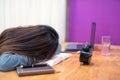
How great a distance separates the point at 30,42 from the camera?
4.62ft

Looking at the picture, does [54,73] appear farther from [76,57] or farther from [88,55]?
[76,57]

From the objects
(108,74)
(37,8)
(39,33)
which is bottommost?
(108,74)

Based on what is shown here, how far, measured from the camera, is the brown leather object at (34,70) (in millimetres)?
1255

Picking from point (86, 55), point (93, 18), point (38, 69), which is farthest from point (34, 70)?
point (93, 18)

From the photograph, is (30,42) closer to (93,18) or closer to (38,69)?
(38,69)

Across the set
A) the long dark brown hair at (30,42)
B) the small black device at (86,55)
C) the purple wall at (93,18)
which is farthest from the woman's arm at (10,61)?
the purple wall at (93,18)

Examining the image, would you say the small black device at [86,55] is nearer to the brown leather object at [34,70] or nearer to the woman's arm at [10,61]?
the brown leather object at [34,70]

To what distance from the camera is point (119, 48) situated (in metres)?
2.15

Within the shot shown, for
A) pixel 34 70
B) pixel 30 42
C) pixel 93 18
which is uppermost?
pixel 93 18

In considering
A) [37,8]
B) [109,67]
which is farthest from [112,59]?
[37,8]

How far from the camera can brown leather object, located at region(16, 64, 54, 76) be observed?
1.25 meters

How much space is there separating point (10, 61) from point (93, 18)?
1.23 m

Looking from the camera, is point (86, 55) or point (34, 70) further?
point (86, 55)

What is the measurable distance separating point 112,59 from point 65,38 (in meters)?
0.81
